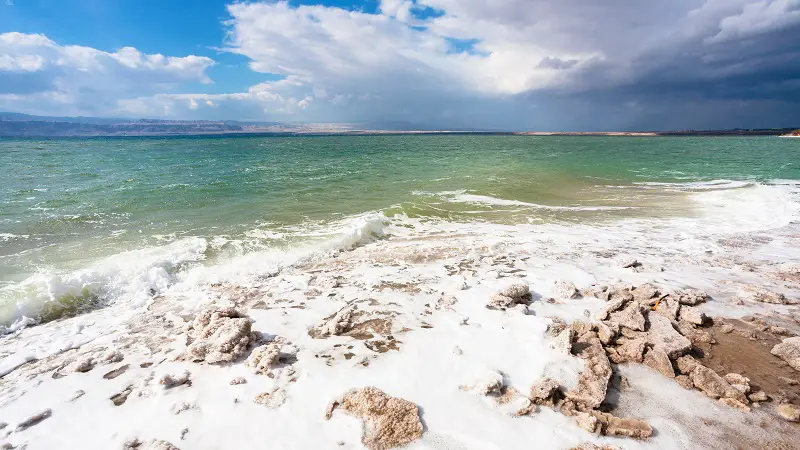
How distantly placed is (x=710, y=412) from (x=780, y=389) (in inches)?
44.4

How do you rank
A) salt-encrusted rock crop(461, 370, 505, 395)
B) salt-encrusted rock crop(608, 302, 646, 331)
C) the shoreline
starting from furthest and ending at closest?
salt-encrusted rock crop(608, 302, 646, 331)
salt-encrusted rock crop(461, 370, 505, 395)
the shoreline

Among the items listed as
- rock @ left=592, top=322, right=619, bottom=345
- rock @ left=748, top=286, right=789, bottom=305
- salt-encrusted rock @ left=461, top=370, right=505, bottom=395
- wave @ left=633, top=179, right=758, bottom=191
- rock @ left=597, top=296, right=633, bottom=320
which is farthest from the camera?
wave @ left=633, top=179, right=758, bottom=191

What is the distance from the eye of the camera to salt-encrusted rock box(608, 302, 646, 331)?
17.0 ft

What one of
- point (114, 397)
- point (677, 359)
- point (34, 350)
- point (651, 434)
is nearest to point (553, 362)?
point (651, 434)

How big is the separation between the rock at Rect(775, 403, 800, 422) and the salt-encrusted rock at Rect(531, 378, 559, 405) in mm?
2229

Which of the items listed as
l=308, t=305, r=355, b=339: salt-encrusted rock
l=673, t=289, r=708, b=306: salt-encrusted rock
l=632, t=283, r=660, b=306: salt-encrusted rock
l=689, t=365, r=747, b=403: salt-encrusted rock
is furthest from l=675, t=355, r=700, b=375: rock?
l=308, t=305, r=355, b=339: salt-encrusted rock

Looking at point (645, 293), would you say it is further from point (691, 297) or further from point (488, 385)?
point (488, 385)

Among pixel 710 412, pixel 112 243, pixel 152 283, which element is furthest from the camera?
pixel 112 243

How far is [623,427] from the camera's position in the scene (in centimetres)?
361

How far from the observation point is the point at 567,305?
618 cm

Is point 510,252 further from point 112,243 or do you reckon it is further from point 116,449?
point 112,243

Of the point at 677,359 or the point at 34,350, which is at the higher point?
the point at 677,359

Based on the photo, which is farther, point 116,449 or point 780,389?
point 780,389

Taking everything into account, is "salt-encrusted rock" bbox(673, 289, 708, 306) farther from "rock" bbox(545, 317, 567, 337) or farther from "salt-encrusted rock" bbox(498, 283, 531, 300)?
"salt-encrusted rock" bbox(498, 283, 531, 300)
